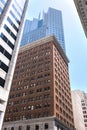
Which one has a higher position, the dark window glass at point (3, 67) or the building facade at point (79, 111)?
the building facade at point (79, 111)

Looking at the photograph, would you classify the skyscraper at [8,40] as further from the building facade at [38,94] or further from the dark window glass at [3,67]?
the building facade at [38,94]

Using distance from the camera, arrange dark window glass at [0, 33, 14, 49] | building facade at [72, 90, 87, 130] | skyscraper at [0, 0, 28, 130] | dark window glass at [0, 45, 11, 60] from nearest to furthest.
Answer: skyscraper at [0, 0, 28, 130] < dark window glass at [0, 45, 11, 60] < dark window glass at [0, 33, 14, 49] < building facade at [72, 90, 87, 130]

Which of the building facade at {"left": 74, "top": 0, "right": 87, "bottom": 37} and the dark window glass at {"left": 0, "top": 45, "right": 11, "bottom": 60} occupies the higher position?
the building facade at {"left": 74, "top": 0, "right": 87, "bottom": 37}

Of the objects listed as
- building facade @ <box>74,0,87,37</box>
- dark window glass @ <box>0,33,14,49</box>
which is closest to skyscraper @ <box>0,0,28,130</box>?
dark window glass @ <box>0,33,14,49</box>

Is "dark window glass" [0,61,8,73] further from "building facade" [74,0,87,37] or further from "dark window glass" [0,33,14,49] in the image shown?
"building facade" [74,0,87,37]

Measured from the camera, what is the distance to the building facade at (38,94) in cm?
5750

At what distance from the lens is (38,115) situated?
58.5 metres

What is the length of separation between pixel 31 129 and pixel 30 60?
3371cm

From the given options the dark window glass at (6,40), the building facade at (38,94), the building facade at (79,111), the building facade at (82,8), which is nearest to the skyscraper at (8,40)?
the dark window glass at (6,40)

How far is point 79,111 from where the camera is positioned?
386ft

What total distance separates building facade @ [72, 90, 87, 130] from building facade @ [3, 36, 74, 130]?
37.4 m

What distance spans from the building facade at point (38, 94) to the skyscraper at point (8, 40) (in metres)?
27.0

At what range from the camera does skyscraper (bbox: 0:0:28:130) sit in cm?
3269

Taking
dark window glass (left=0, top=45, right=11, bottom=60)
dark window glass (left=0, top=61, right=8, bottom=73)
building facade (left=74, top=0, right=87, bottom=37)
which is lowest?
dark window glass (left=0, top=61, right=8, bottom=73)
